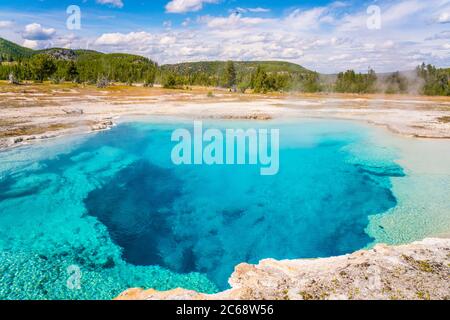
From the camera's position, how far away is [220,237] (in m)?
12.7

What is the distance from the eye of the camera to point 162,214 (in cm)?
1463

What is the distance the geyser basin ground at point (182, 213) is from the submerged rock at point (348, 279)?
248cm

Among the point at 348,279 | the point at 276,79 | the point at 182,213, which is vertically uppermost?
the point at 276,79

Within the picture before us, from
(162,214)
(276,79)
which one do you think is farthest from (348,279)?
(276,79)

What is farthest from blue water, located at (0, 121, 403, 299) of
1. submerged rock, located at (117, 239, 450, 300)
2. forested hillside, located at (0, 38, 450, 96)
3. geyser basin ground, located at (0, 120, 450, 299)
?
forested hillside, located at (0, 38, 450, 96)

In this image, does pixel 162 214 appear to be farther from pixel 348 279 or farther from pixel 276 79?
pixel 276 79

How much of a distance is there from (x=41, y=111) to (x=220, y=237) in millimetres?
33240

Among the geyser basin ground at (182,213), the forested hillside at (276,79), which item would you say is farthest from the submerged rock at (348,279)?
the forested hillside at (276,79)

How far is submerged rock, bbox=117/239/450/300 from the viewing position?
21.7ft

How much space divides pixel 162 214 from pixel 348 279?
9265mm

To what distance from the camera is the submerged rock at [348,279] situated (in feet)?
21.7

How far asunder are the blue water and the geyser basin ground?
0.05 m

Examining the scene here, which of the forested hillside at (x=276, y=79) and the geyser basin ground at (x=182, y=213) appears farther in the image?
the forested hillside at (x=276, y=79)

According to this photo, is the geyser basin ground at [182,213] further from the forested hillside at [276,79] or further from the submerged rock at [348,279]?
the forested hillside at [276,79]
